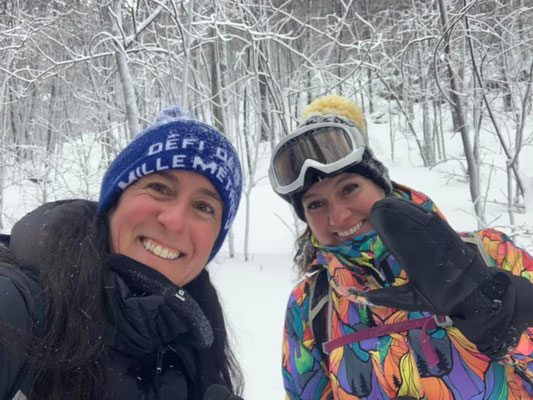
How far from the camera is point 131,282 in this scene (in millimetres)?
1144

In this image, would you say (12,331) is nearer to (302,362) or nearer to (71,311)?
(71,311)

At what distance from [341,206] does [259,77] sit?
748 cm

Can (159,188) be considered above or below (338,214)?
above

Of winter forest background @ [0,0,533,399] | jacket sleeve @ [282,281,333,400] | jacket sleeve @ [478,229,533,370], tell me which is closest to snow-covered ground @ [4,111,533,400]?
winter forest background @ [0,0,533,399]

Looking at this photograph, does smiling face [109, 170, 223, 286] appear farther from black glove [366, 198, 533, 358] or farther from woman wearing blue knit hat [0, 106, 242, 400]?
black glove [366, 198, 533, 358]

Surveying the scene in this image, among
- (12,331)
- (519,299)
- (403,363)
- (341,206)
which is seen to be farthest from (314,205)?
(12,331)

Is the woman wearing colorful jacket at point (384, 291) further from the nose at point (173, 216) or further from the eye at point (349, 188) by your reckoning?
the nose at point (173, 216)

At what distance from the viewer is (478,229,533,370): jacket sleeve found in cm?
111

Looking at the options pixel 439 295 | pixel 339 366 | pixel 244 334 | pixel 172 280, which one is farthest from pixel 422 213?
pixel 244 334

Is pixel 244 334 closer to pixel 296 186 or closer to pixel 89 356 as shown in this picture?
pixel 296 186

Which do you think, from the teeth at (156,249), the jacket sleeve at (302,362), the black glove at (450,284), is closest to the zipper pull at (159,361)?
the teeth at (156,249)

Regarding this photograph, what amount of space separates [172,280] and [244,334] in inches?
137

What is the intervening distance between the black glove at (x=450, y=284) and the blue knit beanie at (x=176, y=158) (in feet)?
1.75

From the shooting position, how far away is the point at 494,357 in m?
1.15
